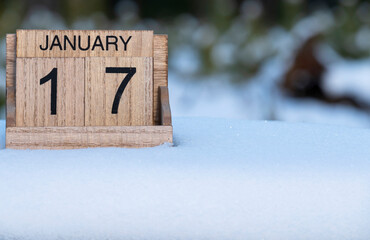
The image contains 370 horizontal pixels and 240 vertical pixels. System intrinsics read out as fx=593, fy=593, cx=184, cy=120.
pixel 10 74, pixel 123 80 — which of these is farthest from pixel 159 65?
pixel 10 74

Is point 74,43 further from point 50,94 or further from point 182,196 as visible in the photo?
point 182,196

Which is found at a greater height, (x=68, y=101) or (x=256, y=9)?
(x=256, y=9)

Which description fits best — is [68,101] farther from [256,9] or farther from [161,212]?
[256,9]

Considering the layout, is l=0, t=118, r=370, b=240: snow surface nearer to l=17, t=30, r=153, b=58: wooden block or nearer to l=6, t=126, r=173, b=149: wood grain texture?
l=6, t=126, r=173, b=149: wood grain texture

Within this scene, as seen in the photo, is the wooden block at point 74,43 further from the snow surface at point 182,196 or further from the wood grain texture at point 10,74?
the snow surface at point 182,196

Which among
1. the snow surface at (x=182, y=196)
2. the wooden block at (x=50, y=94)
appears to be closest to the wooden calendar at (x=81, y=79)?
the wooden block at (x=50, y=94)

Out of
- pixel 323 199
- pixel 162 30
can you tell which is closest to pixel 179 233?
pixel 323 199
